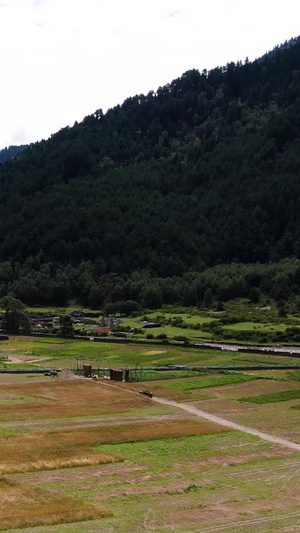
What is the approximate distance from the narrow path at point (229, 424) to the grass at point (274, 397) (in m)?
8.16

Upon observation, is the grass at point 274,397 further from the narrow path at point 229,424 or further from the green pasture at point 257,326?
the green pasture at point 257,326

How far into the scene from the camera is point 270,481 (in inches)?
2260

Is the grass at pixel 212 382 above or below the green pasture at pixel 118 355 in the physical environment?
below

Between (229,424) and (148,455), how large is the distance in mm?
15147

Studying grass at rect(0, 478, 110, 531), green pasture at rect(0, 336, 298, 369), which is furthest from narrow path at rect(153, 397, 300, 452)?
green pasture at rect(0, 336, 298, 369)

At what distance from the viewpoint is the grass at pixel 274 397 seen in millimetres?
90125

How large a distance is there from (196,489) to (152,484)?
3.11m

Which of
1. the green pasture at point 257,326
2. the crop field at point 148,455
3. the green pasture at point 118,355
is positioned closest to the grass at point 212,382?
the crop field at point 148,455

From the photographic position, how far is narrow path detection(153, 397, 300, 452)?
6925 centimetres

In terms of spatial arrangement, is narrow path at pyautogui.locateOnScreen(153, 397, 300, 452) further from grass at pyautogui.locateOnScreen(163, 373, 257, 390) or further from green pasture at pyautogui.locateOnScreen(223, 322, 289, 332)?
green pasture at pyautogui.locateOnScreen(223, 322, 289, 332)

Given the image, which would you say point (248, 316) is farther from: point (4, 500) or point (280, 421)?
point (4, 500)

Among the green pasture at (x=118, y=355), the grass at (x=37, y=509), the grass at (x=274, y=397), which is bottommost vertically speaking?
the grass at (x=37, y=509)

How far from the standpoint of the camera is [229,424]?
77062mm

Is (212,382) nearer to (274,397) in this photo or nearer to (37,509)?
(274,397)
